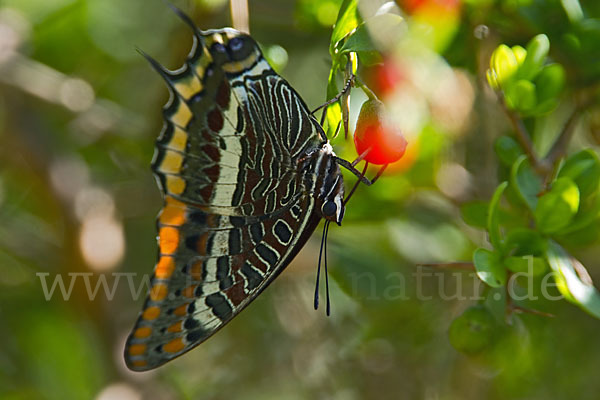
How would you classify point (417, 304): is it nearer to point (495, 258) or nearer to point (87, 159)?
point (495, 258)

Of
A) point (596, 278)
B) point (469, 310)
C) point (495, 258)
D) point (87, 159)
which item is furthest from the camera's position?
point (87, 159)

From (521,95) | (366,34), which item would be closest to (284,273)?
(521,95)

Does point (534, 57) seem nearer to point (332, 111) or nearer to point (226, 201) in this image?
point (332, 111)

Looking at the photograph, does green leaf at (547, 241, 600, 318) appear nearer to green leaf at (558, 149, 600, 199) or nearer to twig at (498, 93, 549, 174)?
green leaf at (558, 149, 600, 199)

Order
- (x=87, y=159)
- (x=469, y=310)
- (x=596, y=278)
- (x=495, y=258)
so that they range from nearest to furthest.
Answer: (x=495, y=258) < (x=469, y=310) < (x=596, y=278) < (x=87, y=159)

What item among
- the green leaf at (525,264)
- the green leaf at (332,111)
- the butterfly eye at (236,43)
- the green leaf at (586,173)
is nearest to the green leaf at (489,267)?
the green leaf at (525,264)

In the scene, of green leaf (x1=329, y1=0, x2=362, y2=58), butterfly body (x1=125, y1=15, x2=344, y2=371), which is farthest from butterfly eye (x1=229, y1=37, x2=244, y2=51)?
green leaf (x1=329, y1=0, x2=362, y2=58)

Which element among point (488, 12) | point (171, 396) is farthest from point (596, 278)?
point (171, 396)

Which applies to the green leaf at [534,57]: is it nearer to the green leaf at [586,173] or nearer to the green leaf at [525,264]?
the green leaf at [586,173]

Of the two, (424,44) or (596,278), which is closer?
(424,44)
